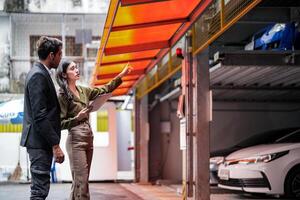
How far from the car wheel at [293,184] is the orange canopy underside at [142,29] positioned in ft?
10.1

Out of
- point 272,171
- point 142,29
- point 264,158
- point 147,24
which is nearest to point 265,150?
point 264,158

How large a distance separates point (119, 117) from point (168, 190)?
971 centimetres

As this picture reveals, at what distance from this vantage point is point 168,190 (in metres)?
13.7

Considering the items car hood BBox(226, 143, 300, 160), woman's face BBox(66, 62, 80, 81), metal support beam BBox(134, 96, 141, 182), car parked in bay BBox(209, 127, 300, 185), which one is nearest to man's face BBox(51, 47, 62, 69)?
woman's face BBox(66, 62, 80, 81)

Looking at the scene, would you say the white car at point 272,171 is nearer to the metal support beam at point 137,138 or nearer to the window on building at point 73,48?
the metal support beam at point 137,138

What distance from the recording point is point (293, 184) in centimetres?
1015

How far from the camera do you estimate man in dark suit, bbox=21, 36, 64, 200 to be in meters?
4.50

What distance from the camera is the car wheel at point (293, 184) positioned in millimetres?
10133

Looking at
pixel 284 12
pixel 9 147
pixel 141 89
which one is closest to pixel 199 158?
pixel 284 12

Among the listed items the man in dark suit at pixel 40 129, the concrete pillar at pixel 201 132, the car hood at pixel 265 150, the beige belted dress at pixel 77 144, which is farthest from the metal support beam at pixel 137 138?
the man in dark suit at pixel 40 129

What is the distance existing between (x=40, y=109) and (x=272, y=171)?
21.1 ft

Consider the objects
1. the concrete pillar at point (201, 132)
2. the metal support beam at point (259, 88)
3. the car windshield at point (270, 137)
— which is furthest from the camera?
the metal support beam at point (259, 88)

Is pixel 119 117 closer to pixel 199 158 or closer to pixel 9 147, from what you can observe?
pixel 9 147

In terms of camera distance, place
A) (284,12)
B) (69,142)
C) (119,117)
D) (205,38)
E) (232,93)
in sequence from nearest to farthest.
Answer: (69,142), (205,38), (284,12), (232,93), (119,117)
